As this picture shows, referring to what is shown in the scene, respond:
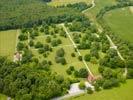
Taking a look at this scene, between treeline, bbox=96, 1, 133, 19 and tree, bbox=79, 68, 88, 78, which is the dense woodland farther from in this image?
tree, bbox=79, 68, 88, 78

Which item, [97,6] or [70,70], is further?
[97,6]

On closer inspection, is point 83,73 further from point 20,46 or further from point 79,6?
point 79,6

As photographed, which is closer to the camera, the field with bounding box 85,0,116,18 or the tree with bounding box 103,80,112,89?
the tree with bounding box 103,80,112,89

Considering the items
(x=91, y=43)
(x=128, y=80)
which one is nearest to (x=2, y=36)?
(x=91, y=43)

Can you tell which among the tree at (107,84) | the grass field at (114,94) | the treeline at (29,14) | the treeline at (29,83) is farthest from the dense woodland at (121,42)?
the treeline at (29,83)

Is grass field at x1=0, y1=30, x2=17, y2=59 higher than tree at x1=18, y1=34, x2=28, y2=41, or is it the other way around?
tree at x1=18, y1=34, x2=28, y2=41

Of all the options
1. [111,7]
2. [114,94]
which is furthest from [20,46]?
[111,7]

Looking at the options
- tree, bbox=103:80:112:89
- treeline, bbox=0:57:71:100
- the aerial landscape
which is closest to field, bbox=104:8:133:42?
the aerial landscape
